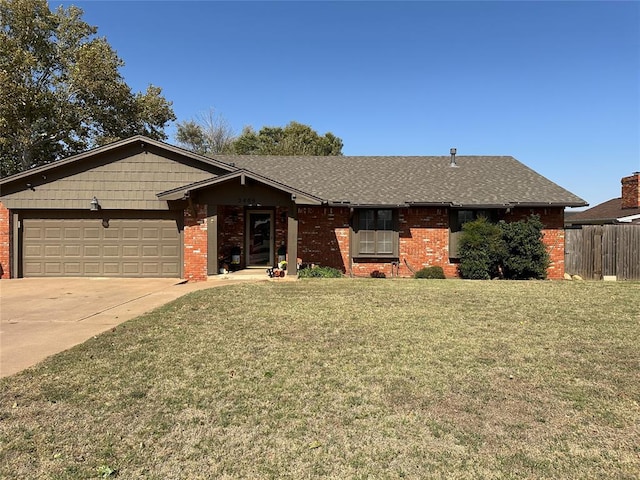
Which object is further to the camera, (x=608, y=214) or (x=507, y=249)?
(x=608, y=214)

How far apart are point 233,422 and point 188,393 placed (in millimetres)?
825

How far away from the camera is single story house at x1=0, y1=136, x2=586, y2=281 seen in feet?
42.4

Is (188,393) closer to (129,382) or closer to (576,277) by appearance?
(129,382)

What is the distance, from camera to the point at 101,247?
43.9 feet

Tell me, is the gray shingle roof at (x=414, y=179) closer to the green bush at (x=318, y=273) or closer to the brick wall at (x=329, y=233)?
the brick wall at (x=329, y=233)

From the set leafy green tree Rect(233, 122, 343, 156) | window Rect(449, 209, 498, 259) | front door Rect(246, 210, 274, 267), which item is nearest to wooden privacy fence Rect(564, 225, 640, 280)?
window Rect(449, 209, 498, 259)

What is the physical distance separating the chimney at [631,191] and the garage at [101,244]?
23.3m

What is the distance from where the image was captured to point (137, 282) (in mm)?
12281

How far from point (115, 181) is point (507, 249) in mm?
13238

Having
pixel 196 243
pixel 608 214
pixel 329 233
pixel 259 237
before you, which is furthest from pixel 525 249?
pixel 608 214

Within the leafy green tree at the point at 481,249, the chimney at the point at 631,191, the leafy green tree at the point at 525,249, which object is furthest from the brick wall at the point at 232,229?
the chimney at the point at 631,191

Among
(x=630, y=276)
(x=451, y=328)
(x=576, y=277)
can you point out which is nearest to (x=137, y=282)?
(x=451, y=328)

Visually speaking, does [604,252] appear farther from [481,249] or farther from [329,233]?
[329,233]

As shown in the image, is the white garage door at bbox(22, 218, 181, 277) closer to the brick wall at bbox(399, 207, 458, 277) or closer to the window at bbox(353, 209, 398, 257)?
the window at bbox(353, 209, 398, 257)
